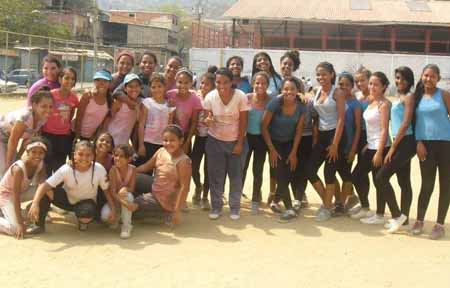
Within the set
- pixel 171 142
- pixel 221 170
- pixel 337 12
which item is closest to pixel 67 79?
pixel 171 142

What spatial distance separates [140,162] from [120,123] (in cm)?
48

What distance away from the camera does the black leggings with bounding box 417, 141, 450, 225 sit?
16.7ft


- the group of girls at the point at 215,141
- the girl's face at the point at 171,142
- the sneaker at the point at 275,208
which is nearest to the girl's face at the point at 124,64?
the group of girls at the point at 215,141

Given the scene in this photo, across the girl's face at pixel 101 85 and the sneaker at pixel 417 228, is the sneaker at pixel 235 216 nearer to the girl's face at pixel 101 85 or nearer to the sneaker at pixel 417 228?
the sneaker at pixel 417 228

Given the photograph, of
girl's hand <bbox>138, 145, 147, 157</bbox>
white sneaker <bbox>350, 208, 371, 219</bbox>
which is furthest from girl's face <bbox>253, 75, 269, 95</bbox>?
white sneaker <bbox>350, 208, 371, 219</bbox>

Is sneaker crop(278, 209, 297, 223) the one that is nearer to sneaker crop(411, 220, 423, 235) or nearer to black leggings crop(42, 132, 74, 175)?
sneaker crop(411, 220, 423, 235)

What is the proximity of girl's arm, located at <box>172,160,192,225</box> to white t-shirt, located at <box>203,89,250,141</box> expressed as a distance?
60cm

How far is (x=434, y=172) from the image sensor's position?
5172 mm

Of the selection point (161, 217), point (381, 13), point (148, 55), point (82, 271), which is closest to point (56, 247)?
point (82, 271)

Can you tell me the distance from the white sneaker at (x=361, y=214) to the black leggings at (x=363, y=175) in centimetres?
5

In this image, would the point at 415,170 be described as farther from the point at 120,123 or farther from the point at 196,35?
the point at 196,35

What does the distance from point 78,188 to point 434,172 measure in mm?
3427

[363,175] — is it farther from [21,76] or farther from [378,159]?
[21,76]

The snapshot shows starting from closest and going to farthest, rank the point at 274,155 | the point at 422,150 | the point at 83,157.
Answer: the point at 83,157, the point at 422,150, the point at 274,155
